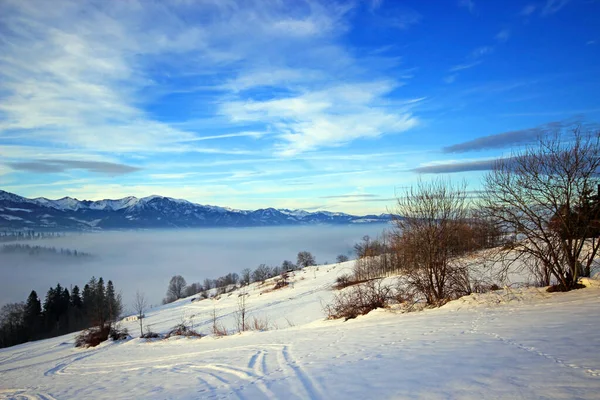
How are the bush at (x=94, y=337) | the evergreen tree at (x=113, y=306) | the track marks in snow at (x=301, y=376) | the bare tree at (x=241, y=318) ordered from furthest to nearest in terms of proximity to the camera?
the evergreen tree at (x=113, y=306) < the bush at (x=94, y=337) < the bare tree at (x=241, y=318) < the track marks in snow at (x=301, y=376)

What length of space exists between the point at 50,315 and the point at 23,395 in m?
76.6

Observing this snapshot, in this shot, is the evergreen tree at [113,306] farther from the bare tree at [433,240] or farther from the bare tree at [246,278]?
the bare tree at [246,278]

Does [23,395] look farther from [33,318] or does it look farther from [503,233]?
[33,318]

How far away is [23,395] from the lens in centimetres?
1112

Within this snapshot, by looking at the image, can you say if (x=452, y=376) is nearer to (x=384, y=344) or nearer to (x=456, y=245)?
(x=384, y=344)

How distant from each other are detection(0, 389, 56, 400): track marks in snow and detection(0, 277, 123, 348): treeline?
54052mm

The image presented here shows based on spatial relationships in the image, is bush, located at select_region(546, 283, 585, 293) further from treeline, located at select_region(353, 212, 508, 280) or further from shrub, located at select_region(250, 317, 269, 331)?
shrub, located at select_region(250, 317, 269, 331)

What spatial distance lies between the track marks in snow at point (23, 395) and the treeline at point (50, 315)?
5405 centimetres

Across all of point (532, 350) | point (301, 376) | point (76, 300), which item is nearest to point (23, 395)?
point (301, 376)

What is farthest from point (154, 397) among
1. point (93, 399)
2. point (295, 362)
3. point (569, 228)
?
point (569, 228)

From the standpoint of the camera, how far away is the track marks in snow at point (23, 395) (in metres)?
10.4

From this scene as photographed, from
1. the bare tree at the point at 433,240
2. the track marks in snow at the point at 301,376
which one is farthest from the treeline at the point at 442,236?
the track marks in snow at the point at 301,376

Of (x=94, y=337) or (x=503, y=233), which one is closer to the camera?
(x=503, y=233)

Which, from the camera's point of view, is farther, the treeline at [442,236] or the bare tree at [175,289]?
the bare tree at [175,289]
